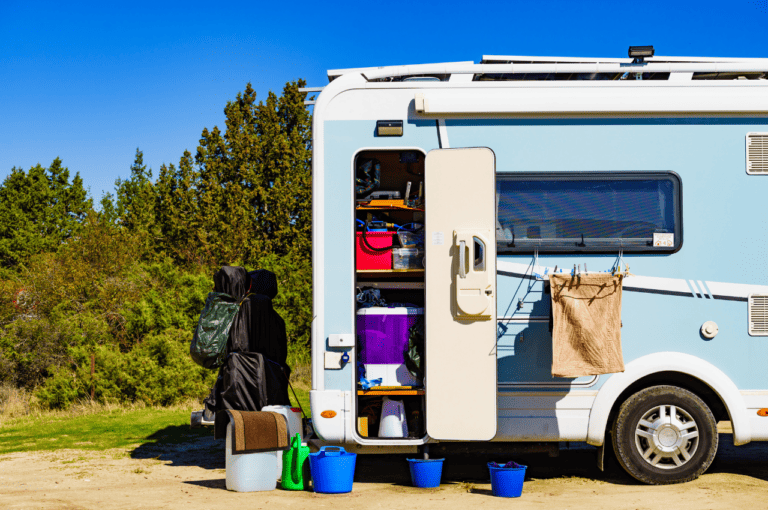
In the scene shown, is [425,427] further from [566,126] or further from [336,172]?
[566,126]

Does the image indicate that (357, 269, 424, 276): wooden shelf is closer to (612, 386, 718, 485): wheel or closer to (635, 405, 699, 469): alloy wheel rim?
(612, 386, 718, 485): wheel

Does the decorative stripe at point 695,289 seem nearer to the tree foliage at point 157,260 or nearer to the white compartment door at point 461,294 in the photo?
the white compartment door at point 461,294

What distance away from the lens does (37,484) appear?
18.9 feet

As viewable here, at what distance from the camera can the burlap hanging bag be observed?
5273mm

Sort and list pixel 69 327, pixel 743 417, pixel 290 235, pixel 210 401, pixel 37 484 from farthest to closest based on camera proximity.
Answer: pixel 290 235 < pixel 69 327 < pixel 210 401 < pixel 37 484 < pixel 743 417

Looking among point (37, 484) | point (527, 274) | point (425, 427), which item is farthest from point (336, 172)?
point (37, 484)

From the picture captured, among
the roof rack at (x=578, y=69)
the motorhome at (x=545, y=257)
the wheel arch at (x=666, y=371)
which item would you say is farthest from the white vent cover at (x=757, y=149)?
the wheel arch at (x=666, y=371)

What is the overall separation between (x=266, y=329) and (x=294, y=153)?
14879 millimetres

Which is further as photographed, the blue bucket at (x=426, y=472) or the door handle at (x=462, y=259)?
the blue bucket at (x=426, y=472)

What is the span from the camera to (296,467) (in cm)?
551

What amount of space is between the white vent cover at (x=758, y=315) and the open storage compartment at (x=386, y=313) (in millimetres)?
2557

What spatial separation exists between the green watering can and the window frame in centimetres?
218

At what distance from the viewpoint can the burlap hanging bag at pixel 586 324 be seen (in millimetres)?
5273

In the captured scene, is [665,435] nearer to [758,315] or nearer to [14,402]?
[758,315]
